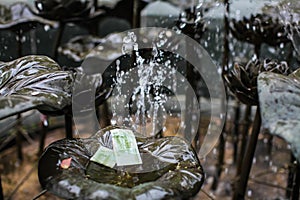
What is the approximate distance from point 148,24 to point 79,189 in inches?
63.0

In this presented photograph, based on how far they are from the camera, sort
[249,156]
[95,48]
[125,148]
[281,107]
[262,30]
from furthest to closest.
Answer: [95,48], [262,30], [249,156], [125,148], [281,107]

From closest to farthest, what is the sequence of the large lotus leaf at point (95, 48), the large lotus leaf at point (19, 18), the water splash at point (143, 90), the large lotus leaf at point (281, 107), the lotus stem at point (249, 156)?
the large lotus leaf at point (281, 107)
the water splash at point (143, 90)
the lotus stem at point (249, 156)
the large lotus leaf at point (95, 48)
the large lotus leaf at point (19, 18)

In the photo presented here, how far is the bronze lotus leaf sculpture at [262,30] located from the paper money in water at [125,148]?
83 centimetres

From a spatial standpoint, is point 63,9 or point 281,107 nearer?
point 281,107

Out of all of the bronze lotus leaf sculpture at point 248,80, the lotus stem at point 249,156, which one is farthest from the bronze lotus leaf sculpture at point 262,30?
the lotus stem at point 249,156

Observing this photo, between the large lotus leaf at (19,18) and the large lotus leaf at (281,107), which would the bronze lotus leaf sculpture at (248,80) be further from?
the large lotus leaf at (19,18)

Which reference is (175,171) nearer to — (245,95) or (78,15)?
(245,95)

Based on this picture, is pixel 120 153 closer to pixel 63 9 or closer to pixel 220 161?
pixel 63 9

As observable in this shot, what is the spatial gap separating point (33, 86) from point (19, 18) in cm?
90

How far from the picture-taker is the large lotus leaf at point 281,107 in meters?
0.59

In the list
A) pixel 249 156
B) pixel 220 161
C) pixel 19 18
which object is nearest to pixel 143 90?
pixel 249 156

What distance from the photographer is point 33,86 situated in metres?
0.73

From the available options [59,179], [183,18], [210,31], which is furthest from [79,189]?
[210,31]

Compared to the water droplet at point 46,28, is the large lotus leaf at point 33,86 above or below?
below
